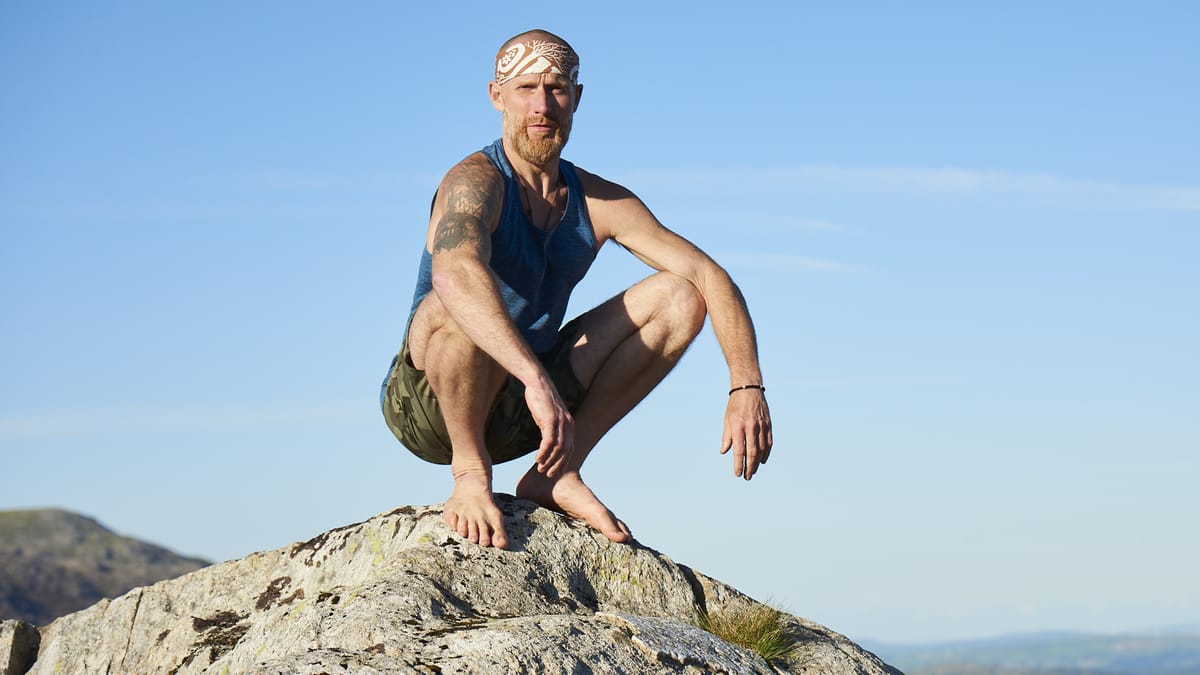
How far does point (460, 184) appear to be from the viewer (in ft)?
25.8

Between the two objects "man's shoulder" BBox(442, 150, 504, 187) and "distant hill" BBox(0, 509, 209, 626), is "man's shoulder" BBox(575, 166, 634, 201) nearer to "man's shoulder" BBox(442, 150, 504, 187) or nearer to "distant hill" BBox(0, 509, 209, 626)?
"man's shoulder" BBox(442, 150, 504, 187)

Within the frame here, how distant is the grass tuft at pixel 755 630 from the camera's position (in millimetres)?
7363

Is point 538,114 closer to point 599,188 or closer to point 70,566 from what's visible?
point 599,188

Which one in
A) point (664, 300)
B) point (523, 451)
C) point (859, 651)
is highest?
point (664, 300)

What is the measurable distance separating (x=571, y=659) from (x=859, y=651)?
2.79 metres

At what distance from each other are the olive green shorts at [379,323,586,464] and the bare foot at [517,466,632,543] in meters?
0.38

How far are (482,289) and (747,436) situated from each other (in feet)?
5.46

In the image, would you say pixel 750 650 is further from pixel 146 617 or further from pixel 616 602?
pixel 146 617

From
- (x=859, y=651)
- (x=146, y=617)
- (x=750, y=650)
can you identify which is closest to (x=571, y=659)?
(x=750, y=650)

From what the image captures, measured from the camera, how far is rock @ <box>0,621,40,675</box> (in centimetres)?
922

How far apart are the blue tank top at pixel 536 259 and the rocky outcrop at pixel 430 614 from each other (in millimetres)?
1140

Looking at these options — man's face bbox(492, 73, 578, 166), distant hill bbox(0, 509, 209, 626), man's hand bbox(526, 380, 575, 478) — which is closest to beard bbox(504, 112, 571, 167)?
man's face bbox(492, 73, 578, 166)

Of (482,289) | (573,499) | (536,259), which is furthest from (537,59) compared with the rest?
(573,499)

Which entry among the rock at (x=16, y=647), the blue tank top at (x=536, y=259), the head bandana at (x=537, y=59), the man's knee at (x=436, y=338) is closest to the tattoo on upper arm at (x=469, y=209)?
the blue tank top at (x=536, y=259)
